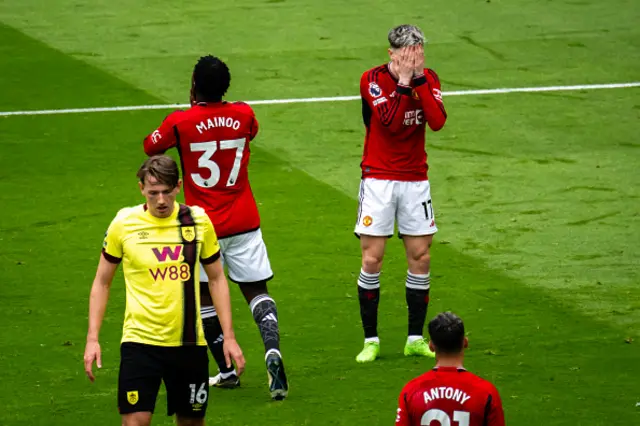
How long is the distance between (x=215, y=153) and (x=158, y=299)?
6.52 feet

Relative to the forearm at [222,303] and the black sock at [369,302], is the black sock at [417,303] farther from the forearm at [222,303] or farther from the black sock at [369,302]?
the forearm at [222,303]

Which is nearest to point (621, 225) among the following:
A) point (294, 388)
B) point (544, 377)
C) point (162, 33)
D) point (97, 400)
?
point (544, 377)

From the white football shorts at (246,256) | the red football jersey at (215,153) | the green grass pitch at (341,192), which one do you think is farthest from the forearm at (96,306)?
the white football shorts at (246,256)

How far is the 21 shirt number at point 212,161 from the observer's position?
9375 mm

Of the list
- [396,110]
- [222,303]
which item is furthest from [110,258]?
[396,110]

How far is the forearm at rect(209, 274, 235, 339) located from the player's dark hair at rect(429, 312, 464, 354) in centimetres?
161

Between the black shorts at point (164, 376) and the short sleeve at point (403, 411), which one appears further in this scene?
the black shorts at point (164, 376)

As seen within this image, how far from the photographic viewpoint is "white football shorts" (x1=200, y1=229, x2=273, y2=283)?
31.6 feet

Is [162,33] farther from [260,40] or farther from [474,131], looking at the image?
[474,131]

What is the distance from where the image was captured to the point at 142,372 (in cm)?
766

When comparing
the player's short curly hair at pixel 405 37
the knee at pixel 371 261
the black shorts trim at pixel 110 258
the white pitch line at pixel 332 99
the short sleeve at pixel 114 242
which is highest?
the player's short curly hair at pixel 405 37

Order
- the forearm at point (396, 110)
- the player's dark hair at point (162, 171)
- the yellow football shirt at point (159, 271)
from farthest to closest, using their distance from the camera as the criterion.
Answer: the forearm at point (396, 110), the yellow football shirt at point (159, 271), the player's dark hair at point (162, 171)

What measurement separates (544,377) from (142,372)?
3.51 meters

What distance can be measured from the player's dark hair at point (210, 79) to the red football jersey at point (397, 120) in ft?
4.18
